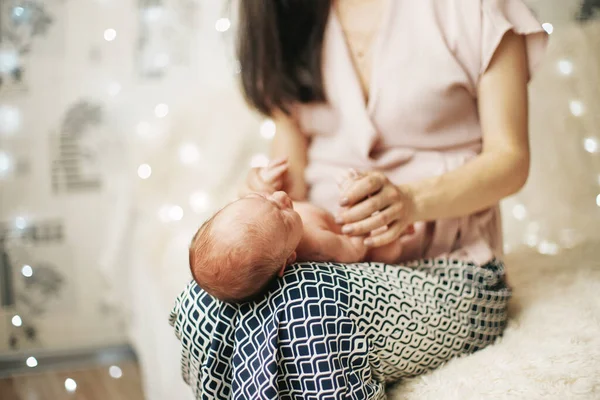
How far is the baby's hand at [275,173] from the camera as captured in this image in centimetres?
104

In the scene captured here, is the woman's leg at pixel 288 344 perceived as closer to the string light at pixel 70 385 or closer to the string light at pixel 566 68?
the string light at pixel 566 68

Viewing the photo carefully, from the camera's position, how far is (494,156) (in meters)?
0.98

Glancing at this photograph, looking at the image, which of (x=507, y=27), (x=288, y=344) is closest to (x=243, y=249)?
(x=288, y=344)

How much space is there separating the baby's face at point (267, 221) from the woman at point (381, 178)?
1.9 inches

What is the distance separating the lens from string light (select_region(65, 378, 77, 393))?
1.96 meters

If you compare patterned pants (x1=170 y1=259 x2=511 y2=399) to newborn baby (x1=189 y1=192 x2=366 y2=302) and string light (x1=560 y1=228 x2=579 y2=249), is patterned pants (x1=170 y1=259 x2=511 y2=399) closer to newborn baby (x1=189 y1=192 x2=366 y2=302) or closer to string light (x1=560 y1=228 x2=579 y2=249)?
newborn baby (x1=189 y1=192 x2=366 y2=302)

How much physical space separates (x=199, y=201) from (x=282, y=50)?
85cm

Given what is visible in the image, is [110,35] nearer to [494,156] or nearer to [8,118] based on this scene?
[8,118]

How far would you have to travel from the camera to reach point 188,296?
831 mm

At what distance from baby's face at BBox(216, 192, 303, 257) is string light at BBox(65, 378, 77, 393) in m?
1.51

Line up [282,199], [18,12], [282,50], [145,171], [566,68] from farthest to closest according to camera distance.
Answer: [18,12] < [145,171] < [566,68] < [282,50] < [282,199]

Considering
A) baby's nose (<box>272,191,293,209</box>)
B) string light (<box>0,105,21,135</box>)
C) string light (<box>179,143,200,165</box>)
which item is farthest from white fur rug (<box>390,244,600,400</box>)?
string light (<box>0,105,21,135</box>)

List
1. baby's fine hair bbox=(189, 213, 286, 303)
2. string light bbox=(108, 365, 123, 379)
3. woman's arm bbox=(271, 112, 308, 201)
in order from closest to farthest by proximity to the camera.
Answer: baby's fine hair bbox=(189, 213, 286, 303) → woman's arm bbox=(271, 112, 308, 201) → string light bbox=(108, 365, 123, 379)

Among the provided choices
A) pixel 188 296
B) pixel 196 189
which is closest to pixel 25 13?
pixel 196 189
